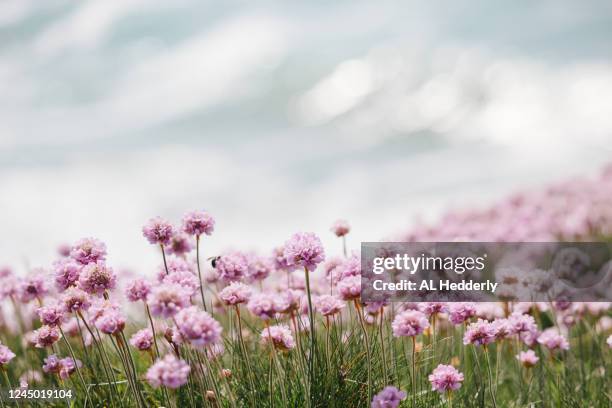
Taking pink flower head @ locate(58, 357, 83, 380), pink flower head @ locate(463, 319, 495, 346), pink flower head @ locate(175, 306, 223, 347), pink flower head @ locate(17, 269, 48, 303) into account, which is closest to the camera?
pink flower head @ locate(175, 306, 223, 347)

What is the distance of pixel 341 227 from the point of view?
395 centimetres

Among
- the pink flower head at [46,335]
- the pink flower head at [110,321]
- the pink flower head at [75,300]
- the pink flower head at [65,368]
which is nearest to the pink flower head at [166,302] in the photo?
the pink flower head at [110,321]

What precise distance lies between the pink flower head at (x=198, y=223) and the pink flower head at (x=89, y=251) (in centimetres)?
45

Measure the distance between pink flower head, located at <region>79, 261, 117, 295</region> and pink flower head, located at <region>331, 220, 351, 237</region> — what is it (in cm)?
138

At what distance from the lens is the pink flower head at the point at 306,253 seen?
10.0 feet

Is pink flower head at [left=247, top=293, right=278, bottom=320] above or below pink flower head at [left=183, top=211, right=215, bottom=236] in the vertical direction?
below

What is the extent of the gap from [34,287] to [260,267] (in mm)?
1494

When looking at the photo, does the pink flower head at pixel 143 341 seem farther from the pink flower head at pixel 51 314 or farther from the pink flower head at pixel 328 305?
the pink flower head at pixel 328 305

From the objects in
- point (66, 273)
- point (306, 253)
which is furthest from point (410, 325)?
point (66, 273)

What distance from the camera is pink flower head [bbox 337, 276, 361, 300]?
3059 millimetres

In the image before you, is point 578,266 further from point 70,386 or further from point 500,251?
point 500,251

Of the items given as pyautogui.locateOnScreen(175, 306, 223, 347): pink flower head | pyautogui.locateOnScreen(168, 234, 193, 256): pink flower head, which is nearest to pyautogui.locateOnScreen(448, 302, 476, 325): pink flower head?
pyautogui.locateOnScreen(175, 306, 223, 347): pink flower head

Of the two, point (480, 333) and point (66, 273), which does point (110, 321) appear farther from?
point (480, 333)
